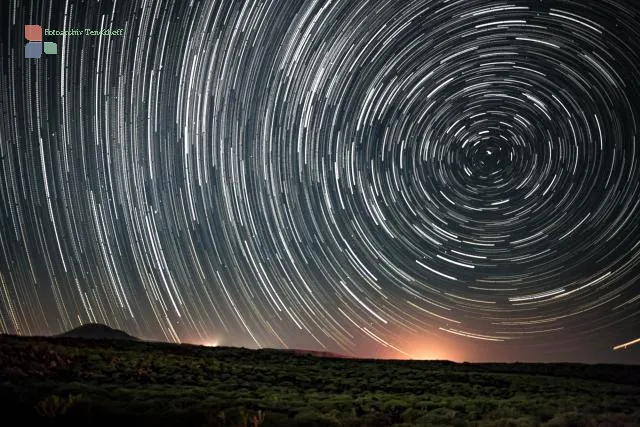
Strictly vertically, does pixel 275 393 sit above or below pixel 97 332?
below

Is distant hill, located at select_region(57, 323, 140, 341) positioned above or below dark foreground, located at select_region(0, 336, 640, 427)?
above

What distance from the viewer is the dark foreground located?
10.3 metres

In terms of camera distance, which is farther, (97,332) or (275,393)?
(97,332)

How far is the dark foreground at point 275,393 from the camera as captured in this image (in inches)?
407

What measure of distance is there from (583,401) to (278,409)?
10.9m

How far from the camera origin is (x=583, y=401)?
16312mm

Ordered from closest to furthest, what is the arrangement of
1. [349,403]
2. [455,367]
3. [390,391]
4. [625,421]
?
[625,421], [349,403], [390,391], [455,367]

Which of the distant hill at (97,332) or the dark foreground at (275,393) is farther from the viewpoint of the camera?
the distant hill at (97,332)

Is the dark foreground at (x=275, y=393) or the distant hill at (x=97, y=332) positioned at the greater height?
the distant hill at (x=97, y=332)

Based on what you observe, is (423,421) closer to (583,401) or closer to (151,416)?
(151,416)

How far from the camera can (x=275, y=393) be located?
15.2m

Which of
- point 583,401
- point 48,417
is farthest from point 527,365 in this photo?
point 48,417

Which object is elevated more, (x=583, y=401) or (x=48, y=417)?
(x=48, y=417)

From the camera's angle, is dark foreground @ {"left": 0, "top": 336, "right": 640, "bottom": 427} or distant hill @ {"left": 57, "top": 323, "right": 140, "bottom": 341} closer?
dark foreground @ {"left": 0, "top": 336, "right": 640, "bottom": 427}
